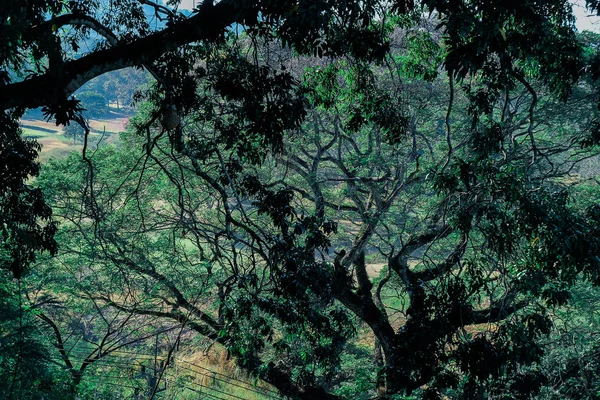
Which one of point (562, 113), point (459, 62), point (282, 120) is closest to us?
point (459, 62)

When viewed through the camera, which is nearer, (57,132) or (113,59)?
(113,59)

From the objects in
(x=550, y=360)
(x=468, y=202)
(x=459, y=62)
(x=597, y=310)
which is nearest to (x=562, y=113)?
(x=597, y=310)

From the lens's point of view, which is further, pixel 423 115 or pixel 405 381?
pixel 423 115

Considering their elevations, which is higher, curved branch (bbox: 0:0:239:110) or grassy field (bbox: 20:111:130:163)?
grassy field (bbox: 20:111:130:163)

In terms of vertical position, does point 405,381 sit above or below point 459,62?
below

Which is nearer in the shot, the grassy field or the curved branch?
the curved branch

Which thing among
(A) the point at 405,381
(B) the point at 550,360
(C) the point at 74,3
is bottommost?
→ (A) the point at 405,381

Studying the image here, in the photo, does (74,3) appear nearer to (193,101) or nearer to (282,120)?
(193,101)

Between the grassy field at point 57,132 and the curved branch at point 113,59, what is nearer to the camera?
the curved branch at point 113,59

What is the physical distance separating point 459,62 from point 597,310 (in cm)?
1079

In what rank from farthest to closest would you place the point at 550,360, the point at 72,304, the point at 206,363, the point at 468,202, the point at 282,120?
the point at 206,363 < the point at 72,304 < the point at 550,360 < the point at 468,202 < the point at 282,120

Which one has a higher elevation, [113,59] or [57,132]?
[57,132]

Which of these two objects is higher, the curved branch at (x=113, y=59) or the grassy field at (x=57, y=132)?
the grassy field at (x=57, y=132)

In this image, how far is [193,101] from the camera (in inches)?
190
